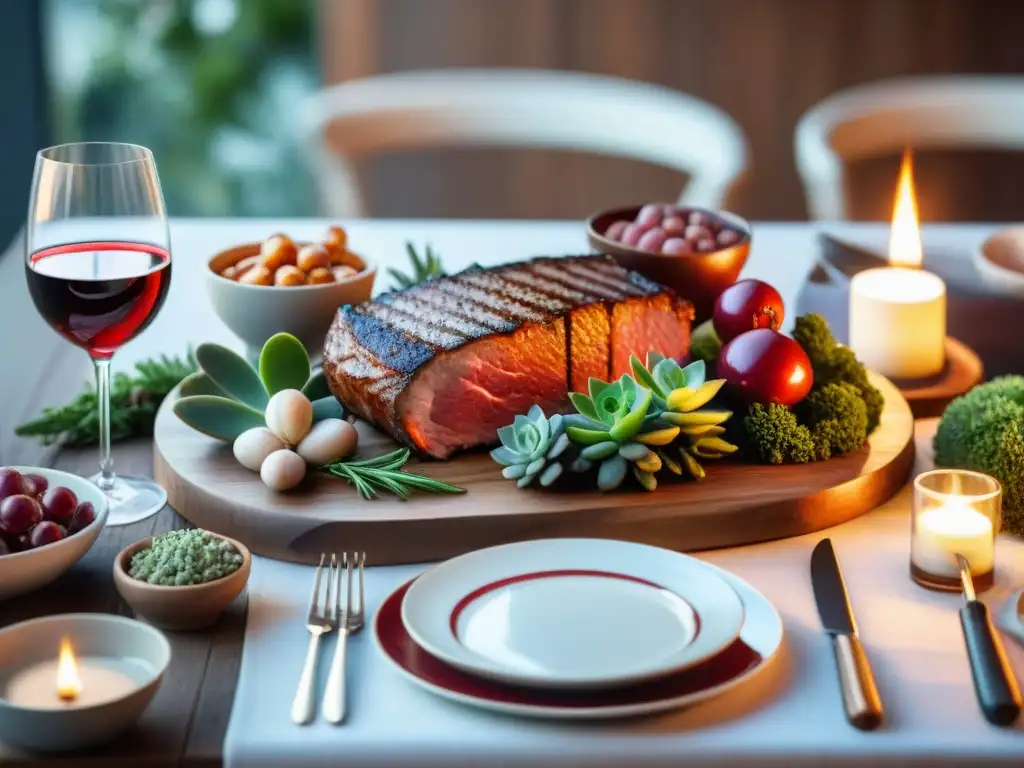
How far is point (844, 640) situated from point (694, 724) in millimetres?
182

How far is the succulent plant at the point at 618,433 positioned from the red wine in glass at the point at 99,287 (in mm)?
484

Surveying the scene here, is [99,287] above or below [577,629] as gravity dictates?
above

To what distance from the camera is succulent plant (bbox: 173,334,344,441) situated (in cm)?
159

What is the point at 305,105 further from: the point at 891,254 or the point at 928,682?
the point at 928,682

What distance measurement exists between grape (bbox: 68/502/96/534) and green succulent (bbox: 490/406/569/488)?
43cm

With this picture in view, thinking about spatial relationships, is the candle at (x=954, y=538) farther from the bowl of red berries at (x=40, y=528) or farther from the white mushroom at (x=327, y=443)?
the bowl of red berries at (x=40, y=528)

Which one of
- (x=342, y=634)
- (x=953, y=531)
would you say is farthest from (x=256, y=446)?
(x=953, y=531)

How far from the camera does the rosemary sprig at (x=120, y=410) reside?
1713mm

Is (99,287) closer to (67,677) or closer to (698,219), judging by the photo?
(67,677)

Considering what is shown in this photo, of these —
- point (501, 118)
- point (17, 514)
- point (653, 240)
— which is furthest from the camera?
point (501, 118)

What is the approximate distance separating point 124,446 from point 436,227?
3.28 ft

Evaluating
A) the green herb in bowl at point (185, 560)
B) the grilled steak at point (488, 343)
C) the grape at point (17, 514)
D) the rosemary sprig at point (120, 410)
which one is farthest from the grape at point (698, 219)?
the grape at point (17, 514)

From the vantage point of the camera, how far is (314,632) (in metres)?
1.23

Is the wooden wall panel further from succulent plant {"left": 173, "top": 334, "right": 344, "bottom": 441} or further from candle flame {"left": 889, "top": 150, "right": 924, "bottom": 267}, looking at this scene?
succulent plant {"left": 173, "top": 334, "right": 344, "bottom": 441}
